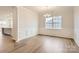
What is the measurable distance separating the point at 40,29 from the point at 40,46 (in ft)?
1.12

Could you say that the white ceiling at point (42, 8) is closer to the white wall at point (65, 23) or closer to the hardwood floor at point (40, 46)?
the white wall at point (65, 23)

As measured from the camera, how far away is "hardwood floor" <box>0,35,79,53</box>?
2.05 metres

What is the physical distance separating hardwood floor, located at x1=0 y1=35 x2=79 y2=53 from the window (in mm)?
245

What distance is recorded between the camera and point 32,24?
84.9 inches

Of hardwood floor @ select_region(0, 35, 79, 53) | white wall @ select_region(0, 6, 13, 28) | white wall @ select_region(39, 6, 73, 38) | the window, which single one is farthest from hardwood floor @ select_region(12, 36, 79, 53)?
white wall @ select_region(0, 6, 13, 28)

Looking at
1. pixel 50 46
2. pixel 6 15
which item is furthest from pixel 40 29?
pixel 6 15

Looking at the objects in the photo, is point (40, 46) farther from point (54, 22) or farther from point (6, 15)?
point (6, 15)

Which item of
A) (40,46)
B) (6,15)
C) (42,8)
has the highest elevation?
(42,8)

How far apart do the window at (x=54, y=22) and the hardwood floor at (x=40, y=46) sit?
245mm

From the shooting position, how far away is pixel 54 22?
2186 mm

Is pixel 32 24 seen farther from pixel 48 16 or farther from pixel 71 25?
pixel 71 25

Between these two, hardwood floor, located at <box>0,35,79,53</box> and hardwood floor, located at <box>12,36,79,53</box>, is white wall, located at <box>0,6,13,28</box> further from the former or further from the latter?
hardwood floor, located at <box>12,36,79,53</box>
